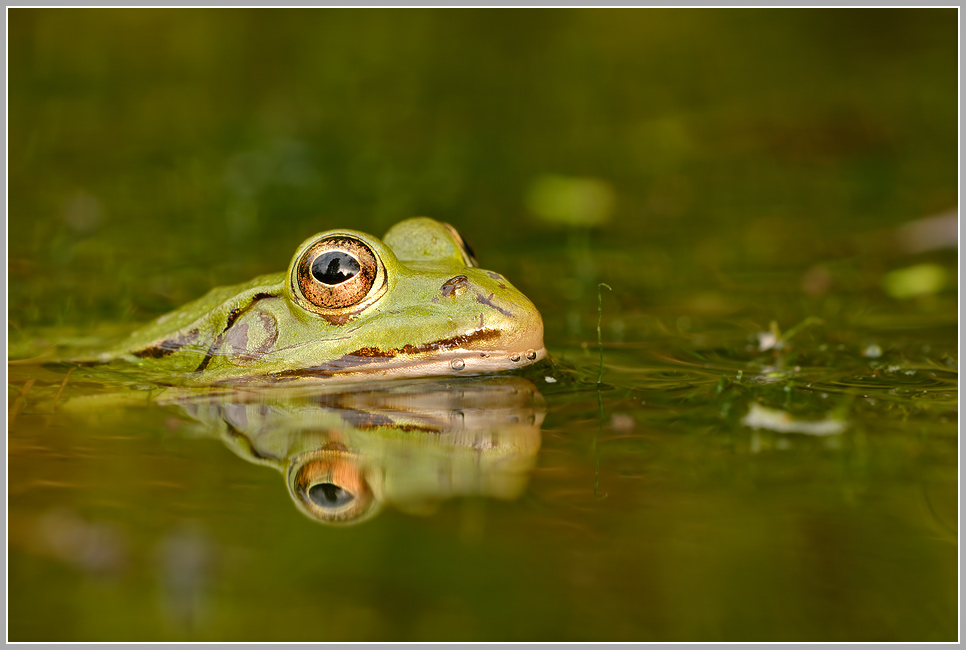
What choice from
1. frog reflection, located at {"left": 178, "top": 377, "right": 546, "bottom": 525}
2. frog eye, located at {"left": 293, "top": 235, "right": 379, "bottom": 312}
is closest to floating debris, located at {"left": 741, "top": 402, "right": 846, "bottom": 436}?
frog reflection, located at {"left": 178, "top": 377, "right": 546, "bottom": 525}

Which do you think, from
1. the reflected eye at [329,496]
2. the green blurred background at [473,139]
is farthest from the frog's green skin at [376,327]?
the green blurred background at [473,139]

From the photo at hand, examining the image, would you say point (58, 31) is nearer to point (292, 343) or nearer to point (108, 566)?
point (292, 343)

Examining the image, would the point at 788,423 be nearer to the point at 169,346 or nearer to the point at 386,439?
the point at 386,439

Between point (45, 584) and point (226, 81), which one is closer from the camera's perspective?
point (45, 584)

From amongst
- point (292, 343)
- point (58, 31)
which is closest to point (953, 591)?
point (292, 343)

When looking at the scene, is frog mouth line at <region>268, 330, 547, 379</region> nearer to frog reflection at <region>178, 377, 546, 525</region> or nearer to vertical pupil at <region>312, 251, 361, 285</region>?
frog reflection at <region>178, 377, 546, 525</region>
